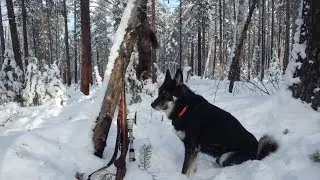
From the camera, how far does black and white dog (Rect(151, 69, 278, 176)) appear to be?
220 inches

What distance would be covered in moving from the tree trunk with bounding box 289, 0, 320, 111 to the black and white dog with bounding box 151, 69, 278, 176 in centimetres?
167

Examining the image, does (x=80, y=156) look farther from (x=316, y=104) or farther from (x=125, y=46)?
(x=316, y=104)

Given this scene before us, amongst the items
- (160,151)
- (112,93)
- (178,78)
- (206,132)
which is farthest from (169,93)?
(112,93)

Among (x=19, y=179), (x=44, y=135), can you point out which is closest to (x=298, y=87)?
(x=44, y=135)

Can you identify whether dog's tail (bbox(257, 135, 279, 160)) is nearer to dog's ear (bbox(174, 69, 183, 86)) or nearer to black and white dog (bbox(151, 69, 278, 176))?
black and white dog (bbox(151, 69, 278, 176))

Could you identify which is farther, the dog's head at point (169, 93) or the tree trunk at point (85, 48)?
the tree trunk at point (85, 48)

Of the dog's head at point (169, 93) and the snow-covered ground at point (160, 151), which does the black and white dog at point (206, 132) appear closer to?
the dog's head at point (169, 93)

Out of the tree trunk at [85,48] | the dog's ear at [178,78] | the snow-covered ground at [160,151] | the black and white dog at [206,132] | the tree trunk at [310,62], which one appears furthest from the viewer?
the tree trunk at [85,48]

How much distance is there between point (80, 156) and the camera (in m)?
5.08

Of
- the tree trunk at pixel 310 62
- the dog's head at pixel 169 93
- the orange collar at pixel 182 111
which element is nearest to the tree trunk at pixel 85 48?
the tree trunk at pixel 310 62

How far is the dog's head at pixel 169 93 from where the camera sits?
5980mm

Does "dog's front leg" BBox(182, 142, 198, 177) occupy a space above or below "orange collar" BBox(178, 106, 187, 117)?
below

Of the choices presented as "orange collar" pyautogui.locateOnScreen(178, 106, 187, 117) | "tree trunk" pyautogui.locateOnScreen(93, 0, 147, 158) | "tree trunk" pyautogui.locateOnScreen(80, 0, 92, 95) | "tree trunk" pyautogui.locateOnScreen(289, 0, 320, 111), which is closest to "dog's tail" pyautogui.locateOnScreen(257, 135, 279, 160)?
"orange collar" pyautogui.locateOnScreen(178, 106, 187, 117)

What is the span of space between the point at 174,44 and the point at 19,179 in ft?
203
